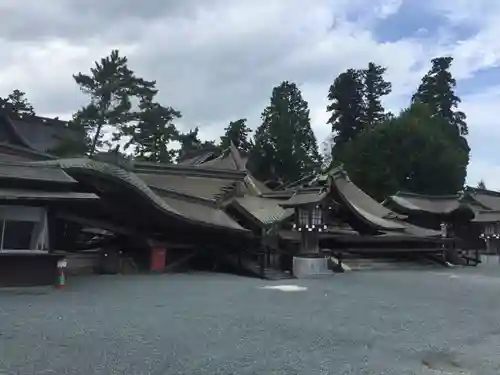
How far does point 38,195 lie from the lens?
1055 cm

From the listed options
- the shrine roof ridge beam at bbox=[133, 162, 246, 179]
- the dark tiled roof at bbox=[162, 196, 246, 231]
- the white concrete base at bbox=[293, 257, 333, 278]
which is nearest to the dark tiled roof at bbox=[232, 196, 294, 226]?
the dark tiled roof at bbox=[162, 196, 246, 231]

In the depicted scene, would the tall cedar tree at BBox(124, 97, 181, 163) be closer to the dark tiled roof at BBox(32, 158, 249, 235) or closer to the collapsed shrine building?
the collapsed shrine building

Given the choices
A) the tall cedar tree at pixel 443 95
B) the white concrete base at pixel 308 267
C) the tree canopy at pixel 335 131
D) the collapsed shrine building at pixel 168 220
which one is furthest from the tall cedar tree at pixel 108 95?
the tall cedar tree at pixel 443 95

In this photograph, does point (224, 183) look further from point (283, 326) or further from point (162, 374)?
point (162, 374)

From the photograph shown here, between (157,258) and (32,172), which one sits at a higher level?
(32,172)

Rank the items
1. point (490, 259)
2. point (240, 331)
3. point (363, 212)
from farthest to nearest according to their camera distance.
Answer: point (490, 259), point (363, 212), point (240, 331)

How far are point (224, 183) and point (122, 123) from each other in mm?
15163

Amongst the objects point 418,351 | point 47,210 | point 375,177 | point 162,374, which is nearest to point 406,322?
point 418,351

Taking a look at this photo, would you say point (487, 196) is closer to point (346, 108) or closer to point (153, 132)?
point (346, 108)

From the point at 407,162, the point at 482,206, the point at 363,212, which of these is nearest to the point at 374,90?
the point at 407,162

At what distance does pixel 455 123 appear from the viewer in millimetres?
47688

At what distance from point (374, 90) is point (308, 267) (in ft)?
118

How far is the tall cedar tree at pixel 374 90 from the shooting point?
47812 millimetres

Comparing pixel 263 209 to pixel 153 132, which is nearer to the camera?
pixel 263 209
